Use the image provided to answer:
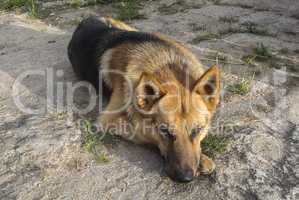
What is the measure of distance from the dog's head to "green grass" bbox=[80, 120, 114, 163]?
0.46m

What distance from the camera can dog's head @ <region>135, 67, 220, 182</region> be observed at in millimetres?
3084

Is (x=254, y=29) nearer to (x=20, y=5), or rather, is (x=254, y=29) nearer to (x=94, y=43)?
(x=94, y=43)

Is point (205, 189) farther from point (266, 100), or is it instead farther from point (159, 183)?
point (266, 100)

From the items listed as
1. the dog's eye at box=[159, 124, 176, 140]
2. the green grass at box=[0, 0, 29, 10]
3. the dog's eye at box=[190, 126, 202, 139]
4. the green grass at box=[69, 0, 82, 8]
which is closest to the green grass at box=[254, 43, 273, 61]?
the dog's eye at box=[190, 126, 202, 139]

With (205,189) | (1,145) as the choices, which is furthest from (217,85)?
(1,145)

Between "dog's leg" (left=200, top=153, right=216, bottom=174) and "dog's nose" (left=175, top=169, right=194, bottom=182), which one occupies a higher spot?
"dog's nose" (left=175, top=169, right=194, bottom=182)

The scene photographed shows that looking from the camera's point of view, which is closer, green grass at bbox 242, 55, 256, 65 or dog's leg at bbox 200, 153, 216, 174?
dog's leg at bbox 200, 153, 216, 174

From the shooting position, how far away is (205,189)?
3082 millimetres

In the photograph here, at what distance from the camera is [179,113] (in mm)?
3170

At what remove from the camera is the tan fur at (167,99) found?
315cm

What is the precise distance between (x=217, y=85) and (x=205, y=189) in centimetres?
88

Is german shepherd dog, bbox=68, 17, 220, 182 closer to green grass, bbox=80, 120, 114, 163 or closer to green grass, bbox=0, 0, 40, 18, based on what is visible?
green grass, bbox=80, 120, 114, 163

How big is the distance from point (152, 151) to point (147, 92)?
0.60 meters

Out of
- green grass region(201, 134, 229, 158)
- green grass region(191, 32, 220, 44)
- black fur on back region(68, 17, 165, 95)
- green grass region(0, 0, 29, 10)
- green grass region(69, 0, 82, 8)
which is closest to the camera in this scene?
green grass region(201, 134, 229, 158)
